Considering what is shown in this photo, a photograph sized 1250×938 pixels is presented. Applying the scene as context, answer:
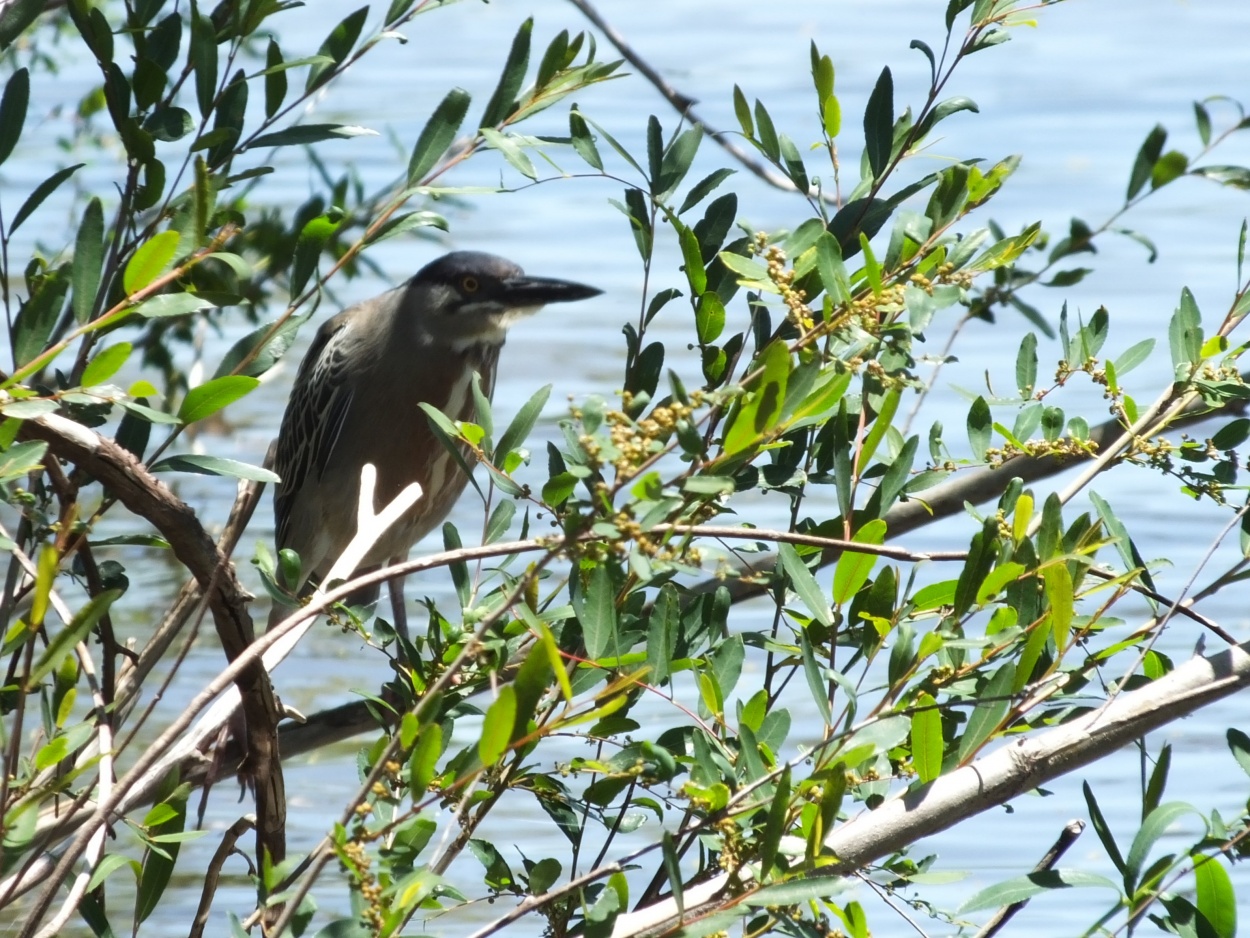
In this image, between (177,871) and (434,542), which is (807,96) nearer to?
(434,542)

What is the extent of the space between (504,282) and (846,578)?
99.4 inches

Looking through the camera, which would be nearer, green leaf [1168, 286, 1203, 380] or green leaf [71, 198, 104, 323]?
green leaf [71, 198, 104, 323]

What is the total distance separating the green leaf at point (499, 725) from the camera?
123 cm

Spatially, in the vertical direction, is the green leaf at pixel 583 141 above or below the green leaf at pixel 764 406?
above

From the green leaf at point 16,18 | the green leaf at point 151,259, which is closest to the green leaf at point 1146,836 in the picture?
Answer: the green leaf at point 151,259

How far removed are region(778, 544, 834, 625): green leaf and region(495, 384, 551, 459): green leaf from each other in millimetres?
302

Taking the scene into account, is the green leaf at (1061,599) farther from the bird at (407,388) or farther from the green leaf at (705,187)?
the bird at (407,388)

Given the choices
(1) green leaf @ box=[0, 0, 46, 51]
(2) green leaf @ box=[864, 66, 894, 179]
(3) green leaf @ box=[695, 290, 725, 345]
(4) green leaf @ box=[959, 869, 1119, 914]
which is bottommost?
(4) green leaf @ box=[959, 869, 1119, 914]

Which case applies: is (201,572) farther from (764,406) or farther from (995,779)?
(995,779)

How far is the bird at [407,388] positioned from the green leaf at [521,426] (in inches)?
84.7

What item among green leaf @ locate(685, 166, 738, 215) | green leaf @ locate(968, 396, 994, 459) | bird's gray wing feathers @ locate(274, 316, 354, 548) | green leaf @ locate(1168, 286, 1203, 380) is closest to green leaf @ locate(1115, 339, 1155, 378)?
green leaf @ locate(1168, 286, 1203, 380)

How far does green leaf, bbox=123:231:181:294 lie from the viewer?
148cm

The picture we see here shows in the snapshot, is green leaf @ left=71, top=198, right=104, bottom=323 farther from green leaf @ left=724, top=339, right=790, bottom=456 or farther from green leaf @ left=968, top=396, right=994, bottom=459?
green leaf @ left=968, top=396, right=994, bottom=459

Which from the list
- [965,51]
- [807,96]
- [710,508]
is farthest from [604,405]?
[807,96]
